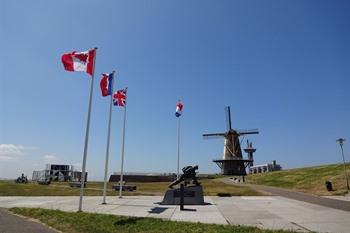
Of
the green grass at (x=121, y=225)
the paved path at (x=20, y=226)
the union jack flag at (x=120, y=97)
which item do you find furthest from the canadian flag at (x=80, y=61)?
the paved path at (x=20, y=226)

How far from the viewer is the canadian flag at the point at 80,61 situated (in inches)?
717

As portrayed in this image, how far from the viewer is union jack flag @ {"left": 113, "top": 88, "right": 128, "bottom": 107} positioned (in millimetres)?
26337

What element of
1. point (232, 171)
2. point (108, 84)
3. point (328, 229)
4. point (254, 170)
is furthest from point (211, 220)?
point (254, 170)

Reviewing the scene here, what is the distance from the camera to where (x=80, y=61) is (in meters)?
18.8

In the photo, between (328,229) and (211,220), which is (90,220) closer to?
(211,220)

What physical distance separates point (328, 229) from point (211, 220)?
467 cm

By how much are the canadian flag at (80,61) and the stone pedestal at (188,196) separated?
9.78 metres

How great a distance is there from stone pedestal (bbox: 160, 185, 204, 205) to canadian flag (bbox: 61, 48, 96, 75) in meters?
9.78

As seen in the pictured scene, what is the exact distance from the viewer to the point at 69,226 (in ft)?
42.8

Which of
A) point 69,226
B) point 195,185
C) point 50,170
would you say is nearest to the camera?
point 69,226

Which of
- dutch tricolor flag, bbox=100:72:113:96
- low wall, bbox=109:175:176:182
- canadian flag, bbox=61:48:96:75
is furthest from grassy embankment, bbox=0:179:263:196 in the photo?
low wall, bbox=109:175:176:182

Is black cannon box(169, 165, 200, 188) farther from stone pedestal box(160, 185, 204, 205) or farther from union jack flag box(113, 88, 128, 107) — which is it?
union jack flag box(113, 88, 128, 107)

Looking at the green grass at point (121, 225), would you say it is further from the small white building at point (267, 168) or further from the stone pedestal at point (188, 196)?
the small white building at point (267, 168)

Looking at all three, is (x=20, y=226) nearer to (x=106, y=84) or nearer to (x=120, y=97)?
(x=106, y=84)
